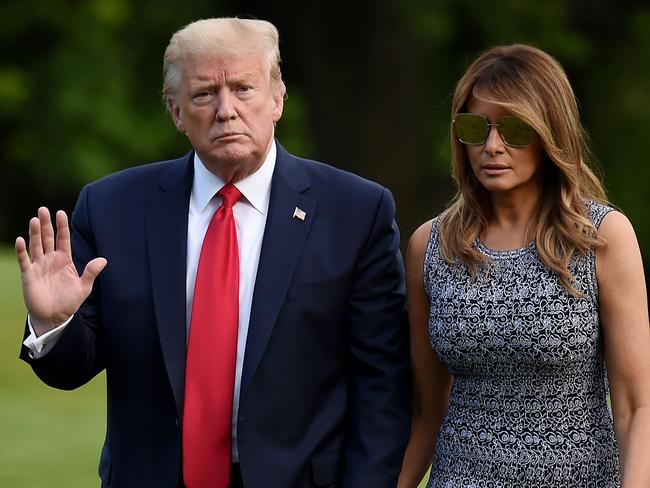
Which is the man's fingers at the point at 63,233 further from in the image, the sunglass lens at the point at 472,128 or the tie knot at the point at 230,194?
the sunglass lens at the point at 472,128

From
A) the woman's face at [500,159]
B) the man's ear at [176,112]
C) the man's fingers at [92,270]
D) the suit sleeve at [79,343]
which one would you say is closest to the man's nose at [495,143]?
the woman's face at [500,159]

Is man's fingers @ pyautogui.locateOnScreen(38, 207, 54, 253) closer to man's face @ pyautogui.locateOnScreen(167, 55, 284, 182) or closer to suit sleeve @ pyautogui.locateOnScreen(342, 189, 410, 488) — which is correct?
man's face @ pyautogui.locateOnScreen(167, 55, 284, 182)

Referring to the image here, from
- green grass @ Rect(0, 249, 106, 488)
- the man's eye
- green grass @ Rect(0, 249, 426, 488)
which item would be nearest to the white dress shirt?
the man's eye

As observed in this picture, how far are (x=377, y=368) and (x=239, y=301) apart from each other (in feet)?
1.60

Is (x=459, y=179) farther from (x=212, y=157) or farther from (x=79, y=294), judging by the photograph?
(x=79, y=294)

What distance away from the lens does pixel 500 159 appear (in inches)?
158

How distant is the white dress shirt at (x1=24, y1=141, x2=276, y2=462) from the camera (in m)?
4.22

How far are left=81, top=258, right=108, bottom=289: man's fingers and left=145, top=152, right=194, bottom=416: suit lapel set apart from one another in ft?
0.70

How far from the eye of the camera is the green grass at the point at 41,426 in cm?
840

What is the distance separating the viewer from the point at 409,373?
4371 millimetres

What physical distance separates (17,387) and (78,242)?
6934 millimetres

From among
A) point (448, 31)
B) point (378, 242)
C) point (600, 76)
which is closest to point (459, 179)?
point (378, 242)

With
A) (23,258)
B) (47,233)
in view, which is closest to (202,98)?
(47,233)

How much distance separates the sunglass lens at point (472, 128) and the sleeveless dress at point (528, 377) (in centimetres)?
34
